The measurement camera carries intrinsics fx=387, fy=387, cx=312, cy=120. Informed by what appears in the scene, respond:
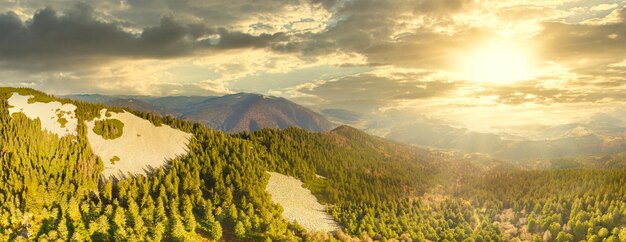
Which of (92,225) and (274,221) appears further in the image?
(274,221)

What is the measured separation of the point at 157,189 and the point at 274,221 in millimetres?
58319

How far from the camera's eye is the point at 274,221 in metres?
183

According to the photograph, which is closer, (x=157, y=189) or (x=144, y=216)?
(x=144, y=216)

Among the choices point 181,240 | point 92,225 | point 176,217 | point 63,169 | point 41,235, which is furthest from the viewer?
point 63,169

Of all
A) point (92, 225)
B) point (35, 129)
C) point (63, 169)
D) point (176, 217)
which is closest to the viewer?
point (92, 225)

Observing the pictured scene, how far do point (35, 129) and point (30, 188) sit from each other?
58.5 m

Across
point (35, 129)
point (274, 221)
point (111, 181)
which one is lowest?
point (274, 221)

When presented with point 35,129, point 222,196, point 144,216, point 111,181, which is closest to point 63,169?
point 111,181

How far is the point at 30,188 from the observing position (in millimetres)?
148875

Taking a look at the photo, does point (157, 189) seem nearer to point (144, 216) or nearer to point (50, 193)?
point (144, 216)

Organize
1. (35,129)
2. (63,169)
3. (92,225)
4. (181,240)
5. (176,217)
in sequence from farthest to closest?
(35,129) → (63,169) → (176,217) → (181,240) → (92,225)

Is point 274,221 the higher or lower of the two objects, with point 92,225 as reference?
lower

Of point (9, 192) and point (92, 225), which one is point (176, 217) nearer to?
point (92, 225)

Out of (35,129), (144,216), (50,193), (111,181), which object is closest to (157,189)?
(111,181)
